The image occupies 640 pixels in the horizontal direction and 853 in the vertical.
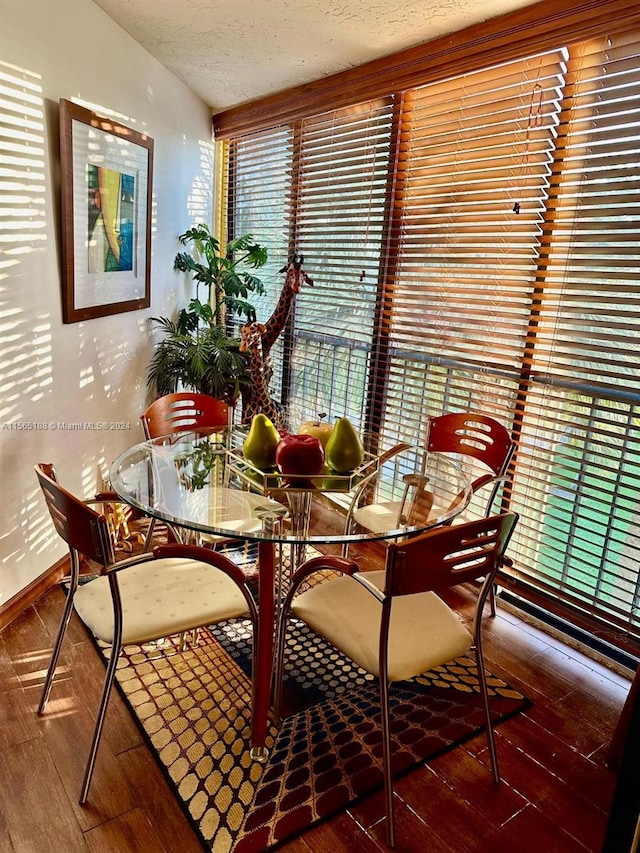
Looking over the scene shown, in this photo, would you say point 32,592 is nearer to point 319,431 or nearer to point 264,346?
point 319,431

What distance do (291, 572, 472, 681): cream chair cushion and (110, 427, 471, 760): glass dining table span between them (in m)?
0.16

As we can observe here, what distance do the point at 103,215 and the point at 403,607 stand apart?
2.14 metres

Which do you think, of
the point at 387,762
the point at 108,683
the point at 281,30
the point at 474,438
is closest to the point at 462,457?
the point at 474,438

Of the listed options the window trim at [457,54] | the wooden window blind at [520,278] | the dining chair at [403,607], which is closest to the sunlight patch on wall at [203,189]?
the window trim at [457,54]

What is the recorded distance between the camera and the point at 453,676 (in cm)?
215

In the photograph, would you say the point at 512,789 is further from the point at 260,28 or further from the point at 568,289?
the point at 260,28

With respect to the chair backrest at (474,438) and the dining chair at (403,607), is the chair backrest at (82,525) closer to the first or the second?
the dining chair at (403,607)

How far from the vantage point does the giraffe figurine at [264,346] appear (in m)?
2.95

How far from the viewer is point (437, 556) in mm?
1397

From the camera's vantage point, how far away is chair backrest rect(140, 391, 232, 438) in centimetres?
250

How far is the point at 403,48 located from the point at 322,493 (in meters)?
2.11

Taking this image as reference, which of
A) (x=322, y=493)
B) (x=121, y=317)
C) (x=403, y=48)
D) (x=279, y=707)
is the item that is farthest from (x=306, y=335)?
(x=279, y=707)

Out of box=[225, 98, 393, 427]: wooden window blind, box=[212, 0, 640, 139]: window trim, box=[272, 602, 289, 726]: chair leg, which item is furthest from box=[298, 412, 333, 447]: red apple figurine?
box=[212, 0, 640, 139]: window trim

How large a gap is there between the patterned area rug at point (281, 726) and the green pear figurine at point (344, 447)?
0.83 meters
